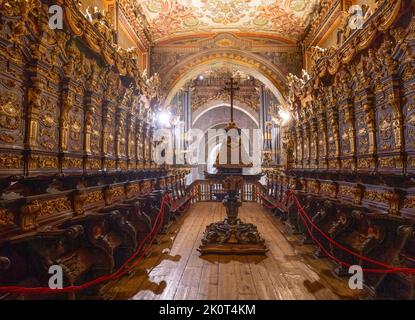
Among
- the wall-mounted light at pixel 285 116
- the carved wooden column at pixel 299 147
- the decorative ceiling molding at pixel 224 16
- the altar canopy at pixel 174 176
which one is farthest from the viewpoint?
the wall-mounted light at pixel 285 116

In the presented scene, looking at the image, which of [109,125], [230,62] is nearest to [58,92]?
[109,125]

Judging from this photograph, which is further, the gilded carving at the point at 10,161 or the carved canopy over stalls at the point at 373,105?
the carved canopy over stalls at the point at 373,105

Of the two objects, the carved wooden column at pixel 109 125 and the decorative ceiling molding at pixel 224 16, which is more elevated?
the decorative ceiling molding at pixel 224 16

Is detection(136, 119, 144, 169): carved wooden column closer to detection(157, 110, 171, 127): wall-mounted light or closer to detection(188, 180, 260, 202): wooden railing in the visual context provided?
detection(157, 110, 171, 127): wall-mounted light

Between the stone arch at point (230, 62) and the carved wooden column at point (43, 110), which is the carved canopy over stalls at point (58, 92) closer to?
the carved wooden column at point (43, 110)

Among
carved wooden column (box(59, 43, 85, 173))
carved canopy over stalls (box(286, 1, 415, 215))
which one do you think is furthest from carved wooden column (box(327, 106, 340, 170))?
carved wooden column (box(59, 43, 85, 173))

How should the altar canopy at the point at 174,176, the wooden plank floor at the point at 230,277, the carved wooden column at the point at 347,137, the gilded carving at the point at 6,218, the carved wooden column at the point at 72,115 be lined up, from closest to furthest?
the gilded carving at the point at 6,218
the altar canopy at the point at 174,176
the wooden plank floor at the point at 230,277
the carved wooden column at the point at 72,115
the carved wooden column at the point at 347,137

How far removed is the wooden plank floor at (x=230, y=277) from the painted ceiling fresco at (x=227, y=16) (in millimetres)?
7305

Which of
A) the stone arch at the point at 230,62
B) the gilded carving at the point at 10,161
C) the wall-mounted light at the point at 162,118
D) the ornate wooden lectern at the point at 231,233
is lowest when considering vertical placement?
the ornate wooden lectern at the point at 231,233

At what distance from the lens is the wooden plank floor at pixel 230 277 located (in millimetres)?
2760

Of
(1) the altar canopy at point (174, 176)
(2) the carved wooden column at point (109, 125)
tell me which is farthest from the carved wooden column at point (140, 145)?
(2) the carved wooden column at point (109, 125)

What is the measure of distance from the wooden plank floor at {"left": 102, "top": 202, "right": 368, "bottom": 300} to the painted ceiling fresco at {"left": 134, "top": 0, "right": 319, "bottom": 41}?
7.30m

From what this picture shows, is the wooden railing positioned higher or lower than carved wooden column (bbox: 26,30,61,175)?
lower

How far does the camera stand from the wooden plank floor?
2760mm
